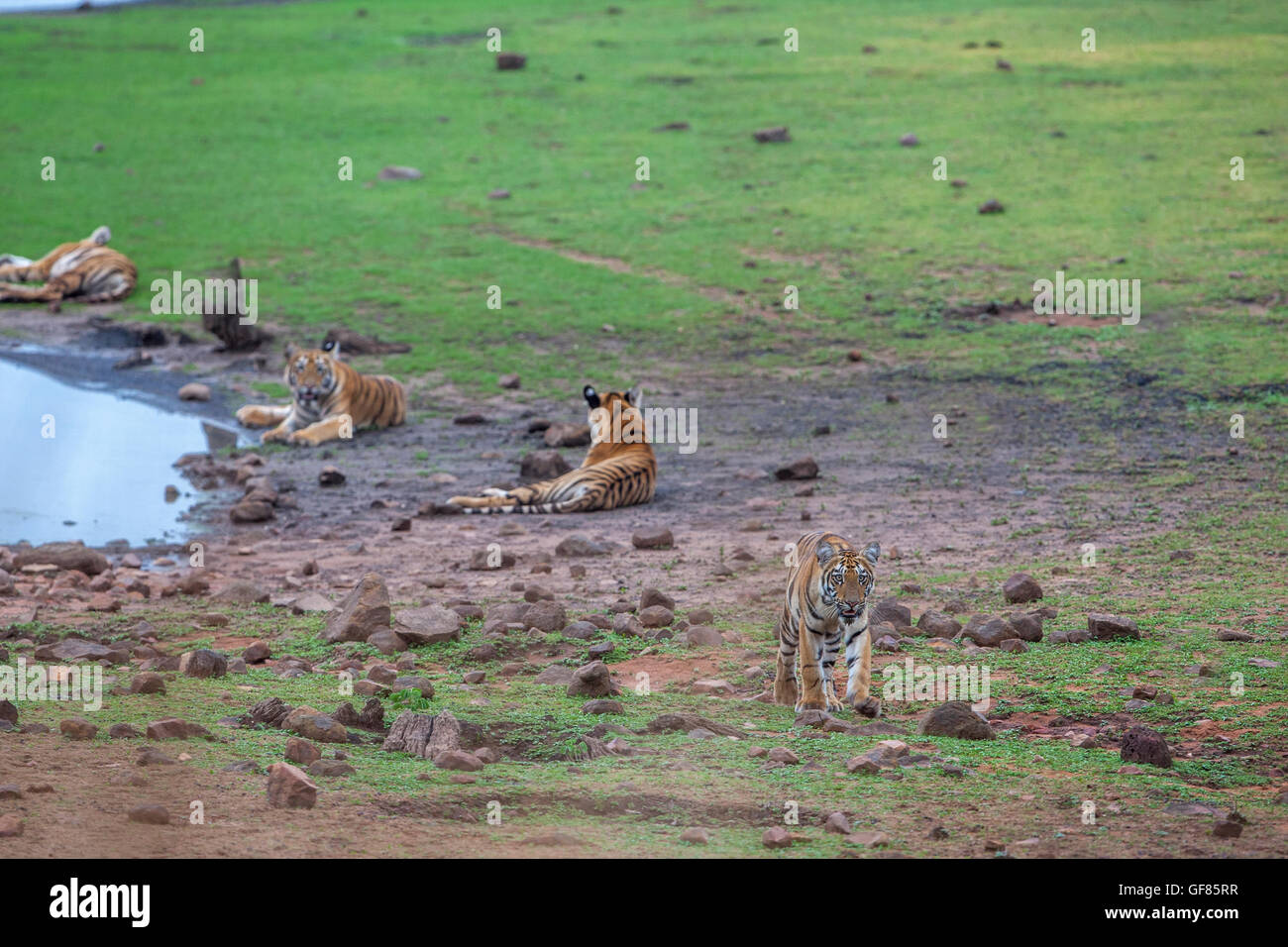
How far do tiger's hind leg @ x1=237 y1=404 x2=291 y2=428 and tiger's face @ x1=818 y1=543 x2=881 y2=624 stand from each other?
10.1m

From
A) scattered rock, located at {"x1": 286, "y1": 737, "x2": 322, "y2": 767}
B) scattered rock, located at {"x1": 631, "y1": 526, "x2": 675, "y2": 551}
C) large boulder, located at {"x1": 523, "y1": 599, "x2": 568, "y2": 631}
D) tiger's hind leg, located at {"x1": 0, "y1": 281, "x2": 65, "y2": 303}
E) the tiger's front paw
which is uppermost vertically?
tiger's hind leg, located at {"x1": 0, "y1": 281, "x2": 65, "y2": 303}

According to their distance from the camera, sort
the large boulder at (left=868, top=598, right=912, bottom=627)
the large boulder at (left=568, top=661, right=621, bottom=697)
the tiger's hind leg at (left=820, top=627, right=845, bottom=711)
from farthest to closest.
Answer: the large boulder at (left=868, top=598, right=912, bottom=627)
the large boulder at (left=568, top=661, right=621, bottom=697)
the tiger's hind leg at (left=820, top=627, right=845, bottom=711)

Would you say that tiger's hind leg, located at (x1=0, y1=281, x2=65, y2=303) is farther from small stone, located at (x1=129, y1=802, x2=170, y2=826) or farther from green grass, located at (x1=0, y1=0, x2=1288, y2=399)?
small stone, located at (x1=129, y1=802, x2=170, y2=826)

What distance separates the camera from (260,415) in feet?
52.9

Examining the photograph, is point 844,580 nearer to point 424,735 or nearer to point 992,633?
point 992,633

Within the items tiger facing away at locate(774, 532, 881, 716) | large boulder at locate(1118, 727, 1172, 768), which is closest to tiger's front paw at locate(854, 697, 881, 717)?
tiger facing away at locate(774, 532, 881, 716)

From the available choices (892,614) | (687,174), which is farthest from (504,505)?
(687,174)

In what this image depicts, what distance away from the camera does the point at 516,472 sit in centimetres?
1385

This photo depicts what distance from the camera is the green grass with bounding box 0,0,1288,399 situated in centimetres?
1877

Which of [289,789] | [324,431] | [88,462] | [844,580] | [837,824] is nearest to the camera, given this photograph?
[837,824]

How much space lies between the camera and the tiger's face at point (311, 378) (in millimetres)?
15789

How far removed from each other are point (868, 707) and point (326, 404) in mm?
9925

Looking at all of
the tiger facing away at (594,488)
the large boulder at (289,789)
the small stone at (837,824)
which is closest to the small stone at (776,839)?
the small stone at (837,824)

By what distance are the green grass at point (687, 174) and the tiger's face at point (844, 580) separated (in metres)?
9.52
